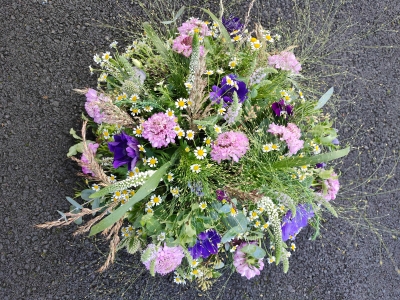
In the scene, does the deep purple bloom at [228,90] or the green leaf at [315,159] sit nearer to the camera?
the green leaf at [315,159]

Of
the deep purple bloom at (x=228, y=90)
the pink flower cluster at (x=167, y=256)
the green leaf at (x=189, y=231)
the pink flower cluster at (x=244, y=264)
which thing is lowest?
the pink flower cluster at (x=244, y=264)

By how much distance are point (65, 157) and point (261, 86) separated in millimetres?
900

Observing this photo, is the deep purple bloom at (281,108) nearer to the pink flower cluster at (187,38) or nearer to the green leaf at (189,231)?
the pink flower cluster at (187,38)

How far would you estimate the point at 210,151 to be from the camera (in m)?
1.19

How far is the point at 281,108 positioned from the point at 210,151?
1.01ft

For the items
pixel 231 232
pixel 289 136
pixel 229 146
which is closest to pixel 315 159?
pixel 289 136

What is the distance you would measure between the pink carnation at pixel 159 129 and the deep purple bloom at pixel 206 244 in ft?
1.21

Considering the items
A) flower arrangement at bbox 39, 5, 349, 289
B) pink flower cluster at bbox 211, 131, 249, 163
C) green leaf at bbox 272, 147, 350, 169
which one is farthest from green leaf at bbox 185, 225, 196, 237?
green leaf at bbox 272, 147, 350, 169

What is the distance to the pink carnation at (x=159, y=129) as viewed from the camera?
113cm

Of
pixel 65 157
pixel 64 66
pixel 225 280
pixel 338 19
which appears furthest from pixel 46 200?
pixel 338 19

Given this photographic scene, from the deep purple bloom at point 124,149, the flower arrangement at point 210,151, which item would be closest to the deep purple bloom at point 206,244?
the flower arrangement at point 210,151

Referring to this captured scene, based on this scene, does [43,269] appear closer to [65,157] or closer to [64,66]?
[65,157]

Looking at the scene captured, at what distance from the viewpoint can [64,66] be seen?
5.32ft

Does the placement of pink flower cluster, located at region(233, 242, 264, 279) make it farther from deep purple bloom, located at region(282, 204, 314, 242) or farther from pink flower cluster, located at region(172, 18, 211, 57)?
pink flower cluster, located at region(172, 18, 211, 57)
